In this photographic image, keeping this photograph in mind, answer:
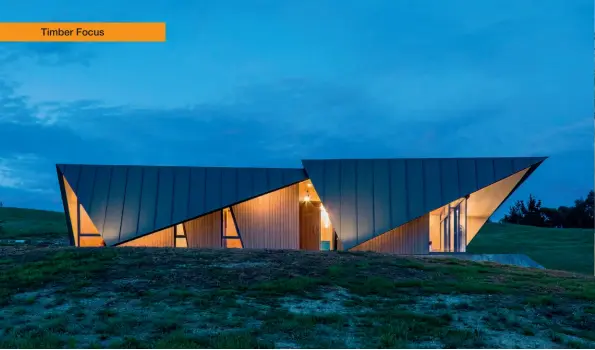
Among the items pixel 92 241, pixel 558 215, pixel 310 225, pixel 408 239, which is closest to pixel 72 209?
pixel 92 241

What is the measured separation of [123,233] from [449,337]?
1492 centimetres

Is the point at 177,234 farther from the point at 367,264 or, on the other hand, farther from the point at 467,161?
the point at 467,161

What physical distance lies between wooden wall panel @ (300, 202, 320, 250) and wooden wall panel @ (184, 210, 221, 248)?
4086 millimetres

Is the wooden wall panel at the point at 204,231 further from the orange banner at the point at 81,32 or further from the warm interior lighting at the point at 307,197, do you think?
the orange banner at the point at 81,32

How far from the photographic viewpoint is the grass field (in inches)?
308

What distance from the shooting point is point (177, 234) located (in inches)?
850

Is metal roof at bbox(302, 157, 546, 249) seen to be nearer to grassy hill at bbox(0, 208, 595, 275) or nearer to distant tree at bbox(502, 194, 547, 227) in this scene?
grassy hill at bbox(0, 208, 595, 275)

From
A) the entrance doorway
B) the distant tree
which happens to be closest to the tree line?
the distant tree

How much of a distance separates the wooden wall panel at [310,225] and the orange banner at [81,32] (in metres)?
10.9

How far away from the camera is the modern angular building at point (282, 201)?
65.3 ft

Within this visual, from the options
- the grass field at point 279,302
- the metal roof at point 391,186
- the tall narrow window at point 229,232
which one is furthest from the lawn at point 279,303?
the tall narrow window at point 229,232

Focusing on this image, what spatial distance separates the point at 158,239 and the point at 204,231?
1.83 metres

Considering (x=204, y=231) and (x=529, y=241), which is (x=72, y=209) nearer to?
(x=204, y=231)

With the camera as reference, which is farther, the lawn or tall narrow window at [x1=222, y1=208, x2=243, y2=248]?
tall narrow window at [x1=222, y1=208, x2=243, y2=248]
